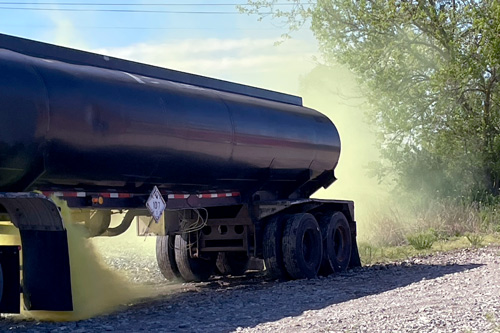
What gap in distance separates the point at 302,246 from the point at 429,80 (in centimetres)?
1091

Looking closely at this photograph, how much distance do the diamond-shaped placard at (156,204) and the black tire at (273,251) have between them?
2896 millimetres

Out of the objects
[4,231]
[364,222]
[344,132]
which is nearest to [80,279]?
[4,231]

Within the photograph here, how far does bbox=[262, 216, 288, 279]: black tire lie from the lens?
43.0ft

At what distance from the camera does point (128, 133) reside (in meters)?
9.66

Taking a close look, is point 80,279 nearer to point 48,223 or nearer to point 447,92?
point 48,223

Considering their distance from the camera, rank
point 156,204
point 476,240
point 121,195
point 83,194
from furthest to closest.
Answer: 1. point 476,240
2. point 156,204
3. point 121,195
4. point 83,194

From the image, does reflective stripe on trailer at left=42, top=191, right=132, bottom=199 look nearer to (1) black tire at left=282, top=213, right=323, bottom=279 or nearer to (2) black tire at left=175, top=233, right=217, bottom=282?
(1) black tire at left=282, top=213, right=323, bottom=279

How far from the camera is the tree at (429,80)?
850 inches

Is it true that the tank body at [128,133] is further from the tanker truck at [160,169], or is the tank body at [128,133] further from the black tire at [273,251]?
the black tire at [273,251]

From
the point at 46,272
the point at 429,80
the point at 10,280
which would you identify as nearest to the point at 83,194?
the point at 46,272

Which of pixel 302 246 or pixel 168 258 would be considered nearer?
pixel 302 246

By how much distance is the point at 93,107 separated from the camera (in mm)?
9172

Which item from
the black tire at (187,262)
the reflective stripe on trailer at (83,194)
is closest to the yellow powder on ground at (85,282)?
the reflective stripe on trailer at (83,194)

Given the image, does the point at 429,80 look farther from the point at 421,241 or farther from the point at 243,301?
the point at 243,301
